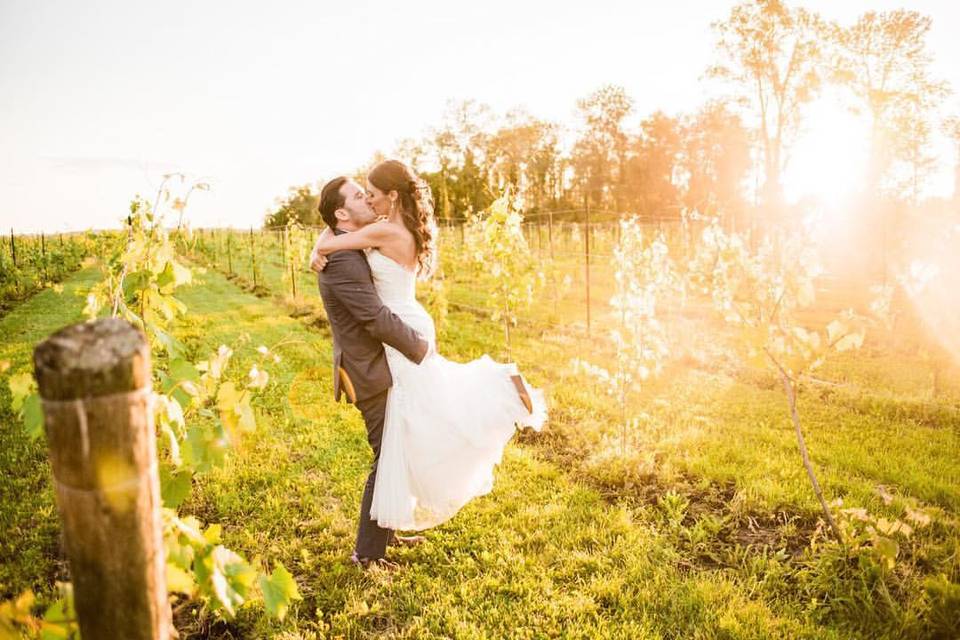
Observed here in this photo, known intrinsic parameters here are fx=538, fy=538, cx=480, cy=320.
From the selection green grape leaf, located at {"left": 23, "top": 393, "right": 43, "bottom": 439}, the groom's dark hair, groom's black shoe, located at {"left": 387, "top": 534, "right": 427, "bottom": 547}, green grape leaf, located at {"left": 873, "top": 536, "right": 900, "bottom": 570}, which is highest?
the groom's dark hair

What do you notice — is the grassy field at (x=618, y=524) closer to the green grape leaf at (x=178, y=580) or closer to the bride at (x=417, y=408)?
the bride at (x=417, y=408)

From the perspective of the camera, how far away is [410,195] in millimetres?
2988

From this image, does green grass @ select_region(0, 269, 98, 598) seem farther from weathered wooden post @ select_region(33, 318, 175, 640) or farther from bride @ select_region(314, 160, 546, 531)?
weathered wooden post @ select_region(33, 318, 175, 640)

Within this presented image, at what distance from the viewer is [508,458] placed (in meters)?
4.56

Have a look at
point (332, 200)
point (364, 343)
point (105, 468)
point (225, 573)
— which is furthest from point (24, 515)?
point (105, 468)

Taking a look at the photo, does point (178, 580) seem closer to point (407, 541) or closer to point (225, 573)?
point (225, 573)

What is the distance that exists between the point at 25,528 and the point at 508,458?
3.41 metres

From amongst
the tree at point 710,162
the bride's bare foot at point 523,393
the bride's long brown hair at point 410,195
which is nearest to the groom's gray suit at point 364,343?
the bride's long brown hair at point 410,195

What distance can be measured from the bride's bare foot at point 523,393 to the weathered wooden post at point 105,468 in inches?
81.9

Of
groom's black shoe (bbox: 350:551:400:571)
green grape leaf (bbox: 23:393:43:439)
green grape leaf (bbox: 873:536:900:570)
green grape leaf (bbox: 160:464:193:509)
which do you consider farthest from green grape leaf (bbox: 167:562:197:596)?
green grape leaf (bbox: 873:536:900:570)

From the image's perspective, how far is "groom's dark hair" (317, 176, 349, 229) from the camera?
308 cm

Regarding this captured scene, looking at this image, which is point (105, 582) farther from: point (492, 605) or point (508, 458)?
point (508, 458)

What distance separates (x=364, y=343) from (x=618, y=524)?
6.59ft

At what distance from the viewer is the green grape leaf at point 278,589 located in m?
1.56
